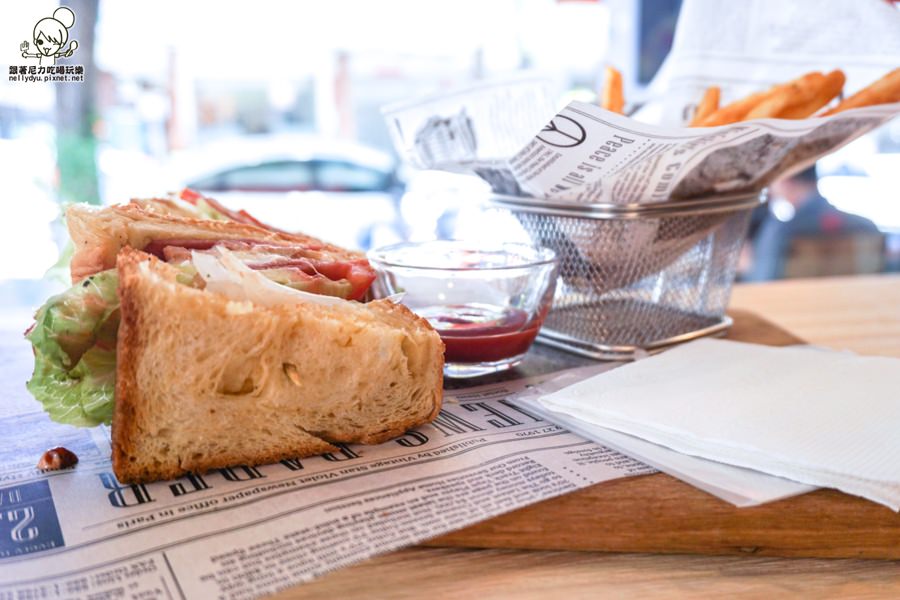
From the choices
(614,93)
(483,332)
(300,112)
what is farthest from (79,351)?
(300,112)

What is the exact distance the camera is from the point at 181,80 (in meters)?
7.86

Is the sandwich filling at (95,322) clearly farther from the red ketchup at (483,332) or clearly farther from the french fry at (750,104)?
the french fry at (750,104)

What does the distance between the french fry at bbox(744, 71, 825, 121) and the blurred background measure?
5.55ft

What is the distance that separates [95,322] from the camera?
1.18 m

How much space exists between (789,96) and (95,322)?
1.50 m

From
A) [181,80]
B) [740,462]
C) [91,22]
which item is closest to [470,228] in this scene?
[740,462]

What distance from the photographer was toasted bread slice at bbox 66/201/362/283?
4.25 ft

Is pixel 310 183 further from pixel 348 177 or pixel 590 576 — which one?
pixel 590 576

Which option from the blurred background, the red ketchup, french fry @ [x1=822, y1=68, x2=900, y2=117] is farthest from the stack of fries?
→ the blurred background

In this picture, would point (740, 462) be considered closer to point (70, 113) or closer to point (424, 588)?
point (424, 588)

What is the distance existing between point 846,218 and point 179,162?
532 cm

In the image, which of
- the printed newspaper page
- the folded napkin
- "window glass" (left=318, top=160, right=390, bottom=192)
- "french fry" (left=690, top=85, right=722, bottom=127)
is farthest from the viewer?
"window glass" (left=318, top=160, right=390, bottom=192)

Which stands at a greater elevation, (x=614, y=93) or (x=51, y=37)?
(x=51, y=37)

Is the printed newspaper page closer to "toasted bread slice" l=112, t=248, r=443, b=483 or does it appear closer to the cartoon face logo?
"toasted bread slice" l=112, t=248, r=443, b=483
